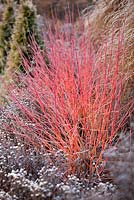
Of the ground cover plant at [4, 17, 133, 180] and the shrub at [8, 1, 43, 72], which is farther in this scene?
the shrub at [8, 1, 43, 72]

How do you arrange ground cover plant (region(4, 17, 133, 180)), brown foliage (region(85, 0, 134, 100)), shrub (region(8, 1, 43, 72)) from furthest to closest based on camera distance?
shrub (region(8, 1, 43, 72)) < brown foliage (region(85, 0, 134, 100)) < ground cover plant (region(4, 17, 133, 180))

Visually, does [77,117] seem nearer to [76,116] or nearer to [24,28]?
[76,116]

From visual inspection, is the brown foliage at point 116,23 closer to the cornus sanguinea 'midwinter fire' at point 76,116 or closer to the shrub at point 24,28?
the cornus sanguinea 'midwinter fire' at point 76,116

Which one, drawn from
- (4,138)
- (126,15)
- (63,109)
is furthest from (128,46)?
(4,138)

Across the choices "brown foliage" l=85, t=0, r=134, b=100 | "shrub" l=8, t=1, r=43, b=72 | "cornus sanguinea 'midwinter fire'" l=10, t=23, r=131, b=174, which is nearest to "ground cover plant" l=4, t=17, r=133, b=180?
"cornus sanguinea 'midwinter fire'" l=10, t=23, r=131, b=174

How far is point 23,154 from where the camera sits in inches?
125

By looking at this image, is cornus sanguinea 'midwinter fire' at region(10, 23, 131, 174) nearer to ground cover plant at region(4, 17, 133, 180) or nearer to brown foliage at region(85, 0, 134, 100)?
ground cover plant at region(4, 17, 133, 180)

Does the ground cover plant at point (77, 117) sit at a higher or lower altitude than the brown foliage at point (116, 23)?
lower

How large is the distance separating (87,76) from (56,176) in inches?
40.6

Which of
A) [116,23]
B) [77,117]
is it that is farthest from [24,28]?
[77,117]

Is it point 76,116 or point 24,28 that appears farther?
point 24,28

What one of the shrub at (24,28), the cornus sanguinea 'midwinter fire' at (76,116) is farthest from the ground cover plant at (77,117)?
the shrub at (24,28)

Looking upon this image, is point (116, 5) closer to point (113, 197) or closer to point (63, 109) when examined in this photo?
point (63, 109)

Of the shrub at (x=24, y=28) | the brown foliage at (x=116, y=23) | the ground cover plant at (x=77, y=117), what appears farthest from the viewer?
the shrub at (x=24, y=28)
